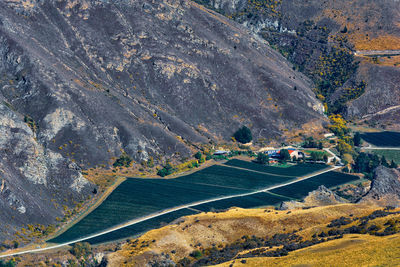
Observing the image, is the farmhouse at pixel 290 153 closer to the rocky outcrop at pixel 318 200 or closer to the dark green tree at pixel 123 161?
the dark green tree at pixel 123 161

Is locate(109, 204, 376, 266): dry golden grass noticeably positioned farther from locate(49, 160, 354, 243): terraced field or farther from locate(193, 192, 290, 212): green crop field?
locate(193, 192, 290, 212): green crop field

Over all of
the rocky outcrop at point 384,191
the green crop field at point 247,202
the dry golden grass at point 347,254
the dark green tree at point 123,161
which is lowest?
the green crop field at point 247,202

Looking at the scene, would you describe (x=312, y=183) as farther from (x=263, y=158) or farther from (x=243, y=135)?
(x=243, y=135)

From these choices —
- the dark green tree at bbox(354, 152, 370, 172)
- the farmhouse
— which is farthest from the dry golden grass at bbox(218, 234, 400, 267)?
the farmhouse

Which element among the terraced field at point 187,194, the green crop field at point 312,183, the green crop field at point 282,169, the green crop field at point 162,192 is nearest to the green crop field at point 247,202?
the terraced field at point 187,194

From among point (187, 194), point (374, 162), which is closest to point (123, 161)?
point (187, 194)

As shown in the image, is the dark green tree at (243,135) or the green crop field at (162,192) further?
the dark green tree at (243,135)

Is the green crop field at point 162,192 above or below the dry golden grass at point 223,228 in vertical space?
below
